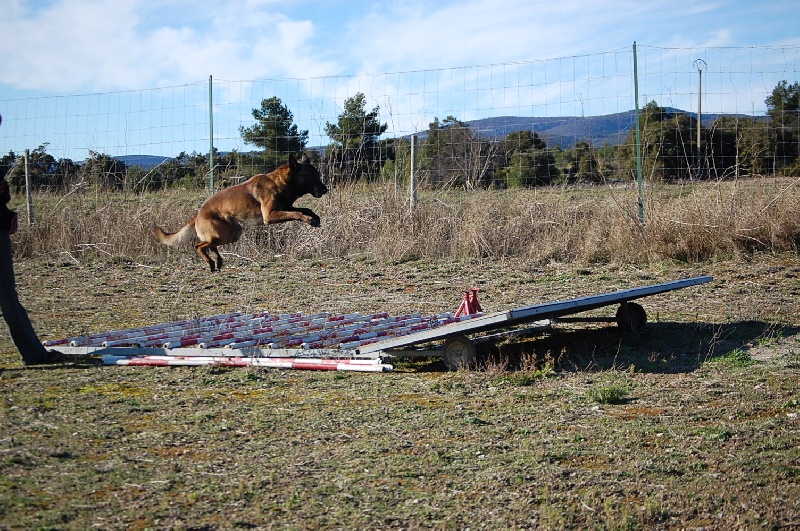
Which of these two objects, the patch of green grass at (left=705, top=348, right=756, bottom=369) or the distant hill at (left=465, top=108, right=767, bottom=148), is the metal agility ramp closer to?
the patch of green grass at (left=705, top=348, right=756, bottom=369)

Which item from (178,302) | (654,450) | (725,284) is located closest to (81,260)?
(178,302)

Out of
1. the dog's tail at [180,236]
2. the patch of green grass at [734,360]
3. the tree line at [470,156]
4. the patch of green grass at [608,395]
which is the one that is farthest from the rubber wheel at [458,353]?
the tree line at [470,156]

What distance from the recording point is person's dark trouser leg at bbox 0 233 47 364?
574 centimetres

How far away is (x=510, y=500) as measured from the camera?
325cm

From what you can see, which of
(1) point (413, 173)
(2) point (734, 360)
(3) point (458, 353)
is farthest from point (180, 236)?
(2) point (734, 360)

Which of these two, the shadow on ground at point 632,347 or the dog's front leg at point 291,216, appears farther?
the dog's front leg at point 291,216

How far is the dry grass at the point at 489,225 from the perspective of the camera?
413 inches

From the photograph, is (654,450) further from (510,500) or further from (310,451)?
(310,451)

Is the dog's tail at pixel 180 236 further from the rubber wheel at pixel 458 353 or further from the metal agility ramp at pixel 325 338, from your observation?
the rubber wheel at pixel 458 353

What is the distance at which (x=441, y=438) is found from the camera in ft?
13.5

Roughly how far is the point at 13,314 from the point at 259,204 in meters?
2.72

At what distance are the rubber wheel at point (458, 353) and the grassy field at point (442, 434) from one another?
14 cm

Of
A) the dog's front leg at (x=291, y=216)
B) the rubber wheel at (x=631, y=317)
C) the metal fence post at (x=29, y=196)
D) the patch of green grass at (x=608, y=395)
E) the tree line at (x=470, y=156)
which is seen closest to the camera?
the patch of green grass at (x=608, y=395)

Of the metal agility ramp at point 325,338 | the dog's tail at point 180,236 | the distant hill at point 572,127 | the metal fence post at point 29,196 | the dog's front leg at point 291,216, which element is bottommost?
the metal agility ramp at point 325,338
